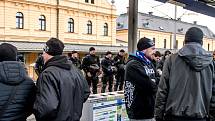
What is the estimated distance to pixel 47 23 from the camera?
41.6 m

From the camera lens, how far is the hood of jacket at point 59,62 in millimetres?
3578

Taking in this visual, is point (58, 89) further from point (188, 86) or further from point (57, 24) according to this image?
point (57, 24)

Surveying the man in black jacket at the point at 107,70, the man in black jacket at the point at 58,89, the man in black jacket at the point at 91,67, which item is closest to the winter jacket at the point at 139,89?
the man in black jacket at the point at 58,89

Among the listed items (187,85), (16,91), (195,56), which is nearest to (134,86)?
(187,85)

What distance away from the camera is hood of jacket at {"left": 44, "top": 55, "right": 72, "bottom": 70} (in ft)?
11.7

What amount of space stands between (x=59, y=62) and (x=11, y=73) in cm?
52

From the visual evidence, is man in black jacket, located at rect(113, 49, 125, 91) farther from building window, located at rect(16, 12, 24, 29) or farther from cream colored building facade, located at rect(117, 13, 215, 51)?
cream colored building facade, located at rect(117, 13, 215, 51)

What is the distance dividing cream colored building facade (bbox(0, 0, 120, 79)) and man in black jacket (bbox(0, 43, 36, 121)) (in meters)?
29.7

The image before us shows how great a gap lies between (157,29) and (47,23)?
27.3 m

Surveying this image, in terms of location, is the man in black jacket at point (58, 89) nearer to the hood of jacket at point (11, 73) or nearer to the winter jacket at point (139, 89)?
the hood of jacket at point (11, 73)

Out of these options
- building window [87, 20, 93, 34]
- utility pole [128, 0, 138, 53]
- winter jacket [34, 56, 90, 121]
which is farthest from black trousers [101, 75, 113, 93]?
building window [87, 20, 93, 34]

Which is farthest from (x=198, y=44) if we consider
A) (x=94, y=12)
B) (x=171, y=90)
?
(x=94, y=12)

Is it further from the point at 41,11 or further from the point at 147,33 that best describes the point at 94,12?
the point at 147,33

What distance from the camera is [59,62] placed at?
3604mm
